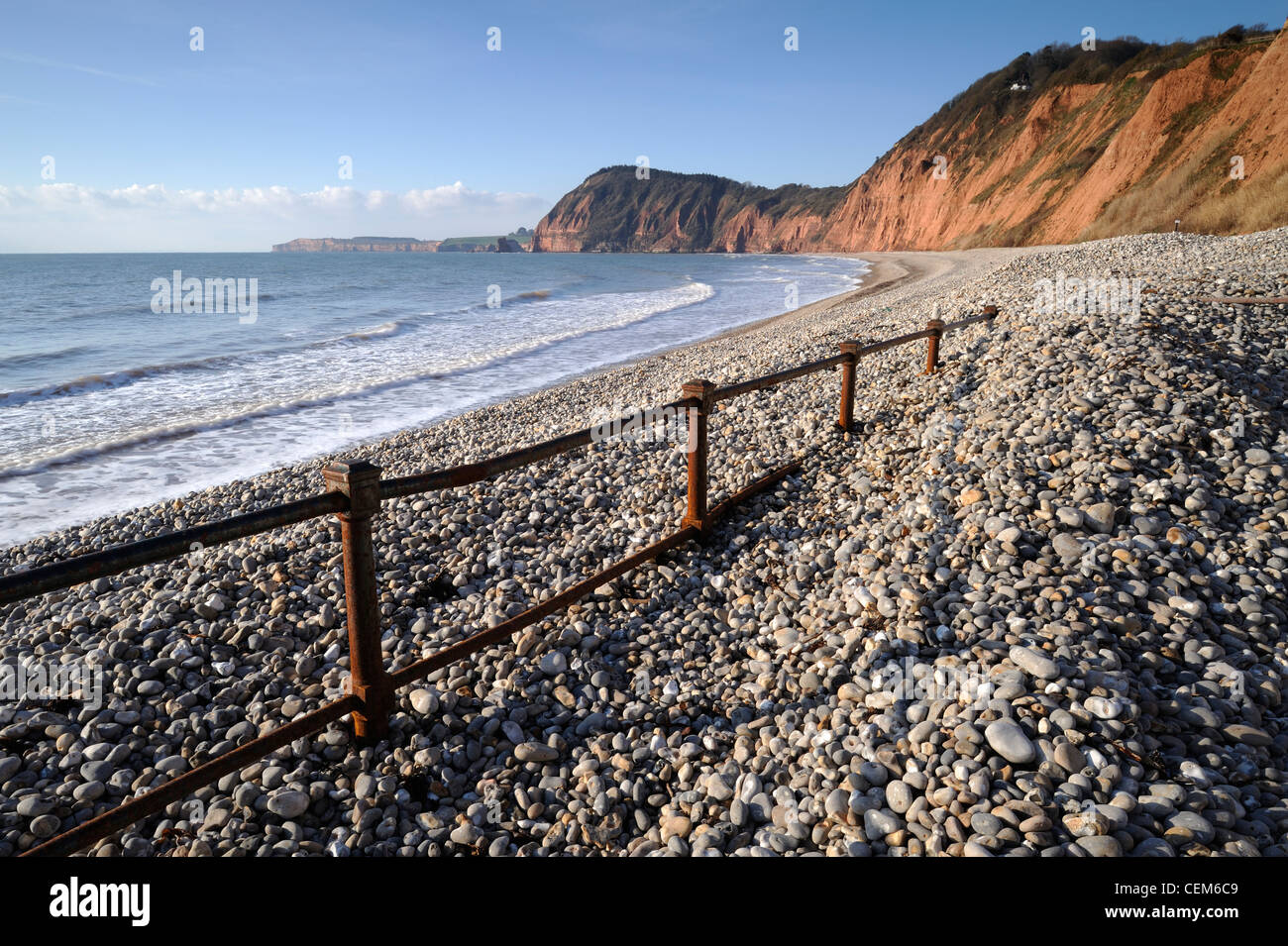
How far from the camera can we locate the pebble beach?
2633 mm

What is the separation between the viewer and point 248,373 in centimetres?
1734

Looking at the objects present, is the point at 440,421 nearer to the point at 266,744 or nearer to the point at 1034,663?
the point at 266,744

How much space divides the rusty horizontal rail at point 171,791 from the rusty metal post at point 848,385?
5.26 m

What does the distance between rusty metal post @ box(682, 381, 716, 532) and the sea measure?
7410 millimetres

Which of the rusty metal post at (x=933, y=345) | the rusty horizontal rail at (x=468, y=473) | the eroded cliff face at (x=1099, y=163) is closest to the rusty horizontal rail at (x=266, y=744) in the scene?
the rusty horizontal rail at (x=468, y=473)

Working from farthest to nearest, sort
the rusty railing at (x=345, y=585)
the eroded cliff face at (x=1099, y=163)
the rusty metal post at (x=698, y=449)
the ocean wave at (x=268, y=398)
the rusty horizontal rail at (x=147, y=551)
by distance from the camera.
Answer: the eroded cliff face at (x=1099, y=163) → the ocean wave at (x=268, y=398) → the rusty metal post at (x=698, y=449) → the rusty railing at (x=345, y=585) → the rusty horizontal rail at (x=147, y=551)

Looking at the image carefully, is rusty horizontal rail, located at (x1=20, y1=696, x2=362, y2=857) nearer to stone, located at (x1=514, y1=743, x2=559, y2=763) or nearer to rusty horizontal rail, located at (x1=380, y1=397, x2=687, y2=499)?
stone, located at (x1=514, y1=743, x2=559, y2=763)

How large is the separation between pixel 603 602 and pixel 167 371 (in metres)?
18.4

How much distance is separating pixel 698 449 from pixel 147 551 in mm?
3360

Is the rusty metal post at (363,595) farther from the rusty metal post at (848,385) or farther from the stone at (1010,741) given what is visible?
the rusty metal post at (848,385)

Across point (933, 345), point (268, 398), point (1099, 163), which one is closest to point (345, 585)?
point (933, 345)

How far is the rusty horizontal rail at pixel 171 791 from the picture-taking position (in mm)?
2283

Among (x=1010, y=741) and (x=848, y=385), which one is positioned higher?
(x=848, y=385)
